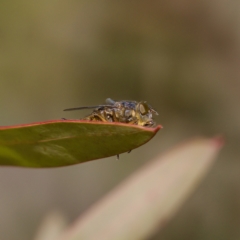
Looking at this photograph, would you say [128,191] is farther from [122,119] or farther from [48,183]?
[48,183]

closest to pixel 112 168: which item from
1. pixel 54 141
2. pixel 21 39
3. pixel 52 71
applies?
pixel 52 71

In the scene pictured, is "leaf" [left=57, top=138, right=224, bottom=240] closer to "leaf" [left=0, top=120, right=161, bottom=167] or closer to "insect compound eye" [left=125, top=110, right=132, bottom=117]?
"insect compound eye" [left=125, top=110, right=132, bottom=117]

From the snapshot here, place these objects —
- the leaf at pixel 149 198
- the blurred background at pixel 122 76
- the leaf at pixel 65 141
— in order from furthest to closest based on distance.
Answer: the blurred background at pixel 122 76 < the leaf at pixel 149 198 < the leaf at pixel 65 141

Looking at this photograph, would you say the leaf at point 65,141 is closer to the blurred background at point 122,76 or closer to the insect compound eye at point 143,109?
the insect compound eye at point 143,109

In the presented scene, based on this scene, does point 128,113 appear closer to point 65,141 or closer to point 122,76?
point 65,141

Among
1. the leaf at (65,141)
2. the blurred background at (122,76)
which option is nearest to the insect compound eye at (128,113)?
the leaf at (65,141)
